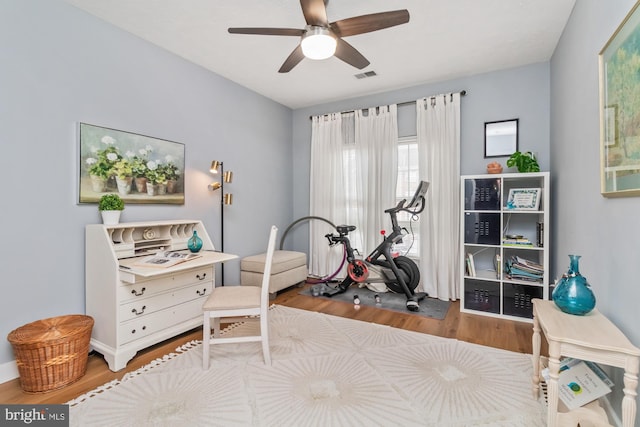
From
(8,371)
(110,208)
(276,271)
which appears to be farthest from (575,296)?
(8,371)

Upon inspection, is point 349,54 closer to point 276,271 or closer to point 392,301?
point 276,271

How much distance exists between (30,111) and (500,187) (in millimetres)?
4054

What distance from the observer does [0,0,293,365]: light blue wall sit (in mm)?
1958

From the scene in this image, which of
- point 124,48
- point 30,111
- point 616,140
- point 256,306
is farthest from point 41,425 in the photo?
point 616,140

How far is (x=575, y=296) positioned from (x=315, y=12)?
221cm

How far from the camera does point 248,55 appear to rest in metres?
3.05

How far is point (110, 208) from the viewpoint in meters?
2.32

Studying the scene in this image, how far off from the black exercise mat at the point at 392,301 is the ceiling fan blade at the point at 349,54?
99.9 inches

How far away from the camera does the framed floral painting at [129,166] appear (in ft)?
7.66

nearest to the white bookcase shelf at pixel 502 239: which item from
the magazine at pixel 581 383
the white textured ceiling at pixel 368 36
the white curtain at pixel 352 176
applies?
the white curtain at pixel 352 176

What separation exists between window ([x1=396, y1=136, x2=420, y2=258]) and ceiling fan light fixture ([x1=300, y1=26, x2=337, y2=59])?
2.17m

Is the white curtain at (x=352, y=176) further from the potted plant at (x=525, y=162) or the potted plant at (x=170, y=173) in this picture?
the potted plant at (x=170, y=173)

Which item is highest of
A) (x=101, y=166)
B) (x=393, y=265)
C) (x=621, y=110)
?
(x=621, y=110)

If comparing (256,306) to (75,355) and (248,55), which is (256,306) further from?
(248,55)
